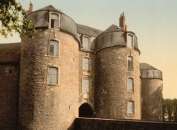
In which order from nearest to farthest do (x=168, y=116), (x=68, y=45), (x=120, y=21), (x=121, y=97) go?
(x=68, y=45), (x=121, y=97), (x=120, y=21), (x=168, y=116)

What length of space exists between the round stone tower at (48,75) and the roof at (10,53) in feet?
6.95

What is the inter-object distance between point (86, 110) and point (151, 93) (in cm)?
1050

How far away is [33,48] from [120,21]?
11.8 meters

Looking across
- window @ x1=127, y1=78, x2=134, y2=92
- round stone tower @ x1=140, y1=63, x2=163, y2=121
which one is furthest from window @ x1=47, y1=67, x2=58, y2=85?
round stone tower @ x1=140, y1=63, x2=163, y2=121

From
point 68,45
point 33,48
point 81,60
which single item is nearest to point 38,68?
point 33,48

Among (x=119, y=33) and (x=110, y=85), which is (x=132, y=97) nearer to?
(x=110, y=85)

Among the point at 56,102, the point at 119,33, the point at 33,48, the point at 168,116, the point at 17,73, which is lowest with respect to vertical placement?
the point at 168,116

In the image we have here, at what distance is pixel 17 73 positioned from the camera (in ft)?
79.5

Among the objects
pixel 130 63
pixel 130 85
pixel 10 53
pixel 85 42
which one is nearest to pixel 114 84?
pixel 130 85

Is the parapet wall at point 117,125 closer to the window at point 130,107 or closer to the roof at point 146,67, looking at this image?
the window at point 130,107

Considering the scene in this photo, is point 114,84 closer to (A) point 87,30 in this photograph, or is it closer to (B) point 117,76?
(B) point 117,76

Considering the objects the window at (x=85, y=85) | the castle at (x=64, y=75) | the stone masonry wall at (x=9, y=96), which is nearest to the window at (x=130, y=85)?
the castle at (x=64, y=75)

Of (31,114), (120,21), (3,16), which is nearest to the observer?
(3,16)

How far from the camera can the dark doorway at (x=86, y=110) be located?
28.4 m
